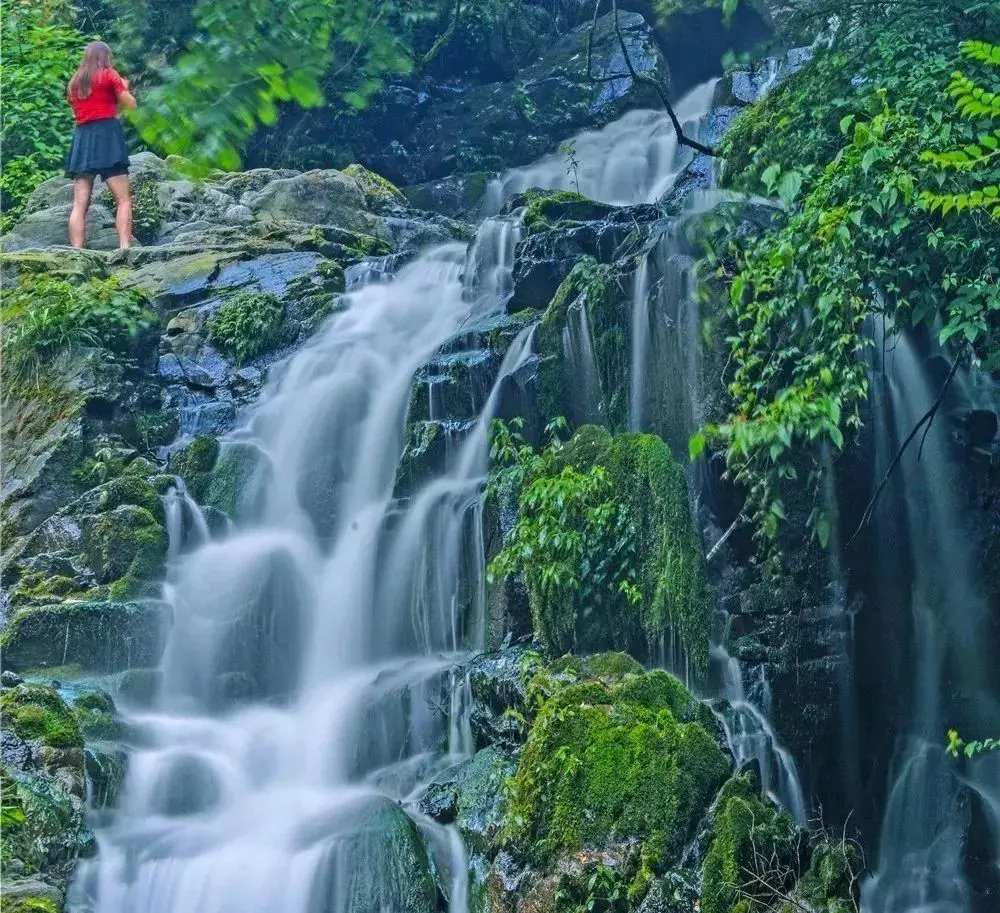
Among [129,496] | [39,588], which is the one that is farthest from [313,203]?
[39,588]

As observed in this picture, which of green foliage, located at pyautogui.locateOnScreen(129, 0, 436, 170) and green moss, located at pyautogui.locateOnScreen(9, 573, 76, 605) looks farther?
green moss, located at pyautogui.locateOnScreen(9, 573, 76, 605)

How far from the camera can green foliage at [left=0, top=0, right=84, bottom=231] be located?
14.5 metres

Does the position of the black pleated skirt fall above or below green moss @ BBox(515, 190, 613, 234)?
above

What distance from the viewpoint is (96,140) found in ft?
38.1

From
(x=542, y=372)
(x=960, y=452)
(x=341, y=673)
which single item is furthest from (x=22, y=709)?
(x=960, y=452)

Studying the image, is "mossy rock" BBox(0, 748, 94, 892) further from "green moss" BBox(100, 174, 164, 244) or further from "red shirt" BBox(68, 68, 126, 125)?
"green moss" BBox(100, 174, 164, 244)

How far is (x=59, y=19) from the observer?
16.2 metres

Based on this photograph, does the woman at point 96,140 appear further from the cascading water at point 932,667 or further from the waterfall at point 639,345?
the cascading water at point 932,667

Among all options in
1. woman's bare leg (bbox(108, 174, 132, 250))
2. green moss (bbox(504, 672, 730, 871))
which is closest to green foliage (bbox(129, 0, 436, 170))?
green moss (bbox(504, 672, 730, 871))

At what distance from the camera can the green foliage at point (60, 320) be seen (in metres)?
10.2

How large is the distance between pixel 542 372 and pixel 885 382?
7.99 ft

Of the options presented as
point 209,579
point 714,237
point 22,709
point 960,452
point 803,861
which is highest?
point 714,237

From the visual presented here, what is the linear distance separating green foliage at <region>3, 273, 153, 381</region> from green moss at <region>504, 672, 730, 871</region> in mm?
6494

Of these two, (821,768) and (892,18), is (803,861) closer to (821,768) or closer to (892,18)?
(821,768)
